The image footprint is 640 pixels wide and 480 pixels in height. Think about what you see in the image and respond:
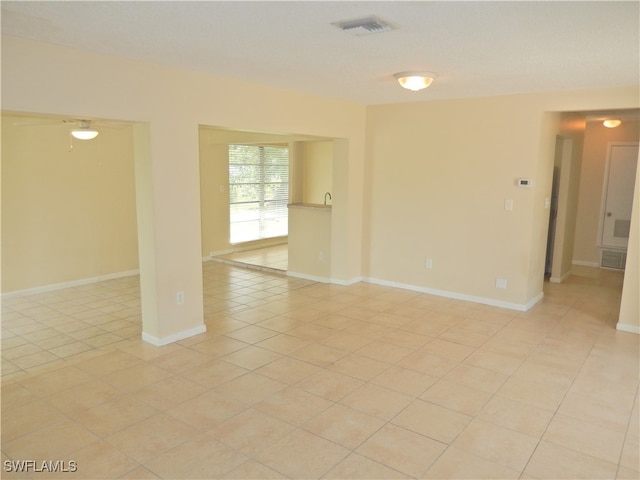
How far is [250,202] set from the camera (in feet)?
29.0

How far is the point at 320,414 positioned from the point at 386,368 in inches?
34.4

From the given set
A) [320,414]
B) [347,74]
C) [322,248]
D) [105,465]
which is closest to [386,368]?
[320,414]

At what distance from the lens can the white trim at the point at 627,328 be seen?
450 centimetres

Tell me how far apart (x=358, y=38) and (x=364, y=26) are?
262 millimetres

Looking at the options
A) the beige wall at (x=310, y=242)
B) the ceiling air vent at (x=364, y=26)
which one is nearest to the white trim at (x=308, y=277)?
the beige wall at (x=310, y=242)

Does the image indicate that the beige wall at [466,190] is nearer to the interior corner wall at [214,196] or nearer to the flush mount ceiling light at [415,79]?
the flush mount ceiling light at [415,79]

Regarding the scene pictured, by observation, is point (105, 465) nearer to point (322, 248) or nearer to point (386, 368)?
point (386, 368)

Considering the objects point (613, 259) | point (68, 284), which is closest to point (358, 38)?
point (68, 284)

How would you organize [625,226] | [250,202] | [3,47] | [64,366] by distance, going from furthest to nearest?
1. [250,202]
2. [625,226]
3. [64,366]
4. [3,47]

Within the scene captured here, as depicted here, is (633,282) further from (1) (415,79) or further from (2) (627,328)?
(1) (415,79)

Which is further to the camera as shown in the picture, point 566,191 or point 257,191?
point 257,191

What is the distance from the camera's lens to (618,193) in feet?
23.9

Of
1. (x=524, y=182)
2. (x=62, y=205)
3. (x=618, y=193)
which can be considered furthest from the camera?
(x=618, y=193)

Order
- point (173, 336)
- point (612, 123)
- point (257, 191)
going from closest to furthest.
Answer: point (173, 336) < point (612, 123) < point (257, 191)
